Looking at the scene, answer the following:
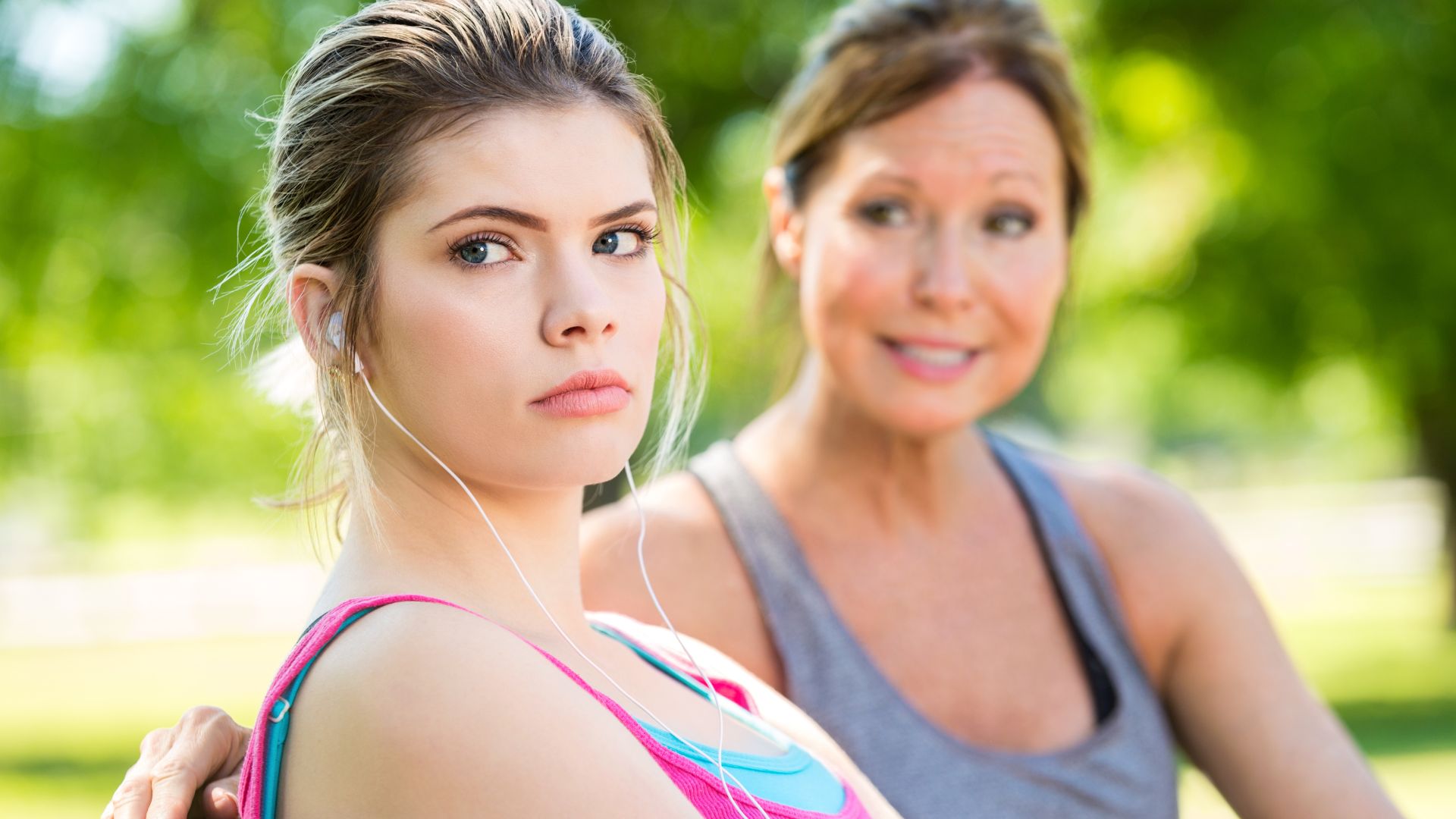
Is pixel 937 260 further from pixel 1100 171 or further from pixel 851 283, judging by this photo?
pixel 1100 171

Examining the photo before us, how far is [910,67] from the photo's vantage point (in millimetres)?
2494

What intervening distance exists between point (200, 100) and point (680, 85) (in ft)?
7.14

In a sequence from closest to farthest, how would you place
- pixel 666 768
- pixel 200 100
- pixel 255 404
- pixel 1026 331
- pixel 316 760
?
pixel 316 760
pixel 666 768
pixel 1026 331
pixel 200 100
pixel 255 404

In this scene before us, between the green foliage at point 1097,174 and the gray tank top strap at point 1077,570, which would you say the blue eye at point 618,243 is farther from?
the green foliage at point 1097,174

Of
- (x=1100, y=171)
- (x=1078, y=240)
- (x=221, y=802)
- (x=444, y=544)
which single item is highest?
(x=1100, y=171)

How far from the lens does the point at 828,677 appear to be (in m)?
2.39

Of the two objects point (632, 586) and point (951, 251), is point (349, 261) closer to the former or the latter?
point (632, 586)

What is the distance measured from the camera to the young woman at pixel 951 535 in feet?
7.88

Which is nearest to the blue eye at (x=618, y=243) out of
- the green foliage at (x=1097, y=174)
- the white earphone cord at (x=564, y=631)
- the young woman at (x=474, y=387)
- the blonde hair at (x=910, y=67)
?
the young woman at (x=474, y=387)

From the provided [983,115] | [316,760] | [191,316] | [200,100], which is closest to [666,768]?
[316,760]

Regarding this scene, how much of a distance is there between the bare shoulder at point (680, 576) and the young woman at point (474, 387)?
757 millimetres

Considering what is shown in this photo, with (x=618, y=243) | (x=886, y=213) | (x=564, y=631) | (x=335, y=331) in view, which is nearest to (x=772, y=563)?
(x=886, y=213)

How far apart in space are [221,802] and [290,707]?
0.87 ft

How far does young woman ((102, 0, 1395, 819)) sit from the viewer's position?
2.40 metres
